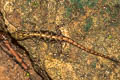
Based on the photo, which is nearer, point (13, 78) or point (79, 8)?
point (79, 8)

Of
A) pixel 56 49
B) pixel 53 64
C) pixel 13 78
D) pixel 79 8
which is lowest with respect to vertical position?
pixel 13 78

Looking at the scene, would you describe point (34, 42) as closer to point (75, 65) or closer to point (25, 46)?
point (25, 46)

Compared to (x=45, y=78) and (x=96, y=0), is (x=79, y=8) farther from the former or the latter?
(x=45, y=78)

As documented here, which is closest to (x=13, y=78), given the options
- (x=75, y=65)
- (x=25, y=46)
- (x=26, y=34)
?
(x=25, y=46)

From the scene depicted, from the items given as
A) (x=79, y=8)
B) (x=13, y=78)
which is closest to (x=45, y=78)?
(x=13, y=78)

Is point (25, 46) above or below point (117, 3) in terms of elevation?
below

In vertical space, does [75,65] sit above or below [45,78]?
above

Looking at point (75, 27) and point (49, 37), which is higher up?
point (75, 27)
